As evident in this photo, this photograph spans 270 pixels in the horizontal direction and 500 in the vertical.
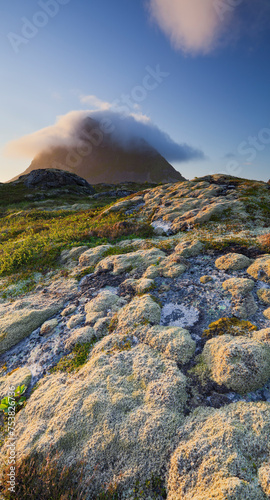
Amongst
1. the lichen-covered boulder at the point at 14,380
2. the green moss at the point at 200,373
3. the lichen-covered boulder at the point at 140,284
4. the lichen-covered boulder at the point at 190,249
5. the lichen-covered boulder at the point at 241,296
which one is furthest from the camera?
the lichen-covered boulder at the point at 190,249

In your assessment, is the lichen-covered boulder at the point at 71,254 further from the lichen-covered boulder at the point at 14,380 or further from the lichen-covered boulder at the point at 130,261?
the lichen-covered boulder at the point at 14,380

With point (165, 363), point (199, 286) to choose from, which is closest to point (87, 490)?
point (165, 363)

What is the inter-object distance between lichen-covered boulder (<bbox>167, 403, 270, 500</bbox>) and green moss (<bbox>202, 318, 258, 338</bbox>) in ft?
8.20

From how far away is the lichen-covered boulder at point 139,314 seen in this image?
8852 mm

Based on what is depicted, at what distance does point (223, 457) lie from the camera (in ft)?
14.7

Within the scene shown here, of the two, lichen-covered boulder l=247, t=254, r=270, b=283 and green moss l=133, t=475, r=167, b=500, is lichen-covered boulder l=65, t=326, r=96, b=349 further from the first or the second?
lichen-covered boulder l=247, t=254, r=270, b=283

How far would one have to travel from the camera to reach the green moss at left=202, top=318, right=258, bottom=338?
7.64 metres

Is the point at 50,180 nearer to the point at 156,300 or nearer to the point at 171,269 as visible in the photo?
the point at 171,269

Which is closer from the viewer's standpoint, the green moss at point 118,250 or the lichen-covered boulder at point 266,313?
the lichen-covered boulder at point 266,313

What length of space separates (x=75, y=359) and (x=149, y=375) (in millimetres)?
3082

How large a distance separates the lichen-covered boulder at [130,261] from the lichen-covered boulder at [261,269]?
5.23m

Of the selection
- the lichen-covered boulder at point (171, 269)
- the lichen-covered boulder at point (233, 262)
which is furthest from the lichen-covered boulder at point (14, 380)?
the lichen-covered boulder at point (233, 262)

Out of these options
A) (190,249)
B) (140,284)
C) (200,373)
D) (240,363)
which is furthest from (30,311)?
(190,249)

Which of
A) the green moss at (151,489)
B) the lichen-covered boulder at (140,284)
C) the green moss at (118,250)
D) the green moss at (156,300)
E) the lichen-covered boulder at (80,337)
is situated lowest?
the green moss at (151,489)
